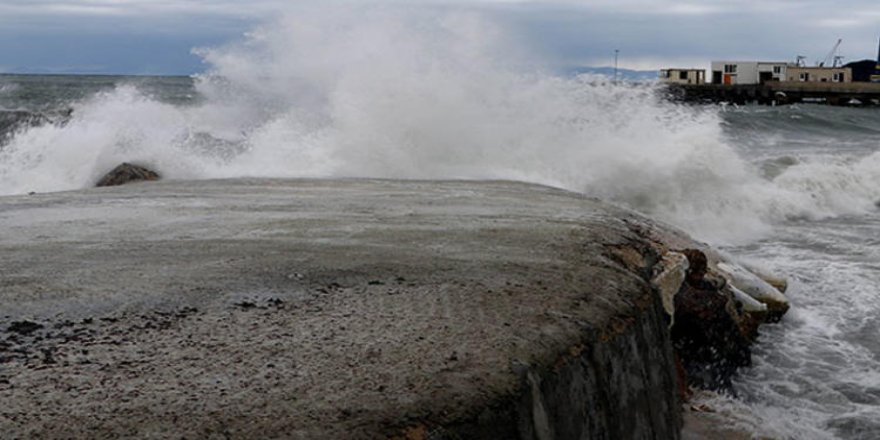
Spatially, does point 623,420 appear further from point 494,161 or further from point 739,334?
point 494,161

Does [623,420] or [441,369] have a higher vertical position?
[441,369]

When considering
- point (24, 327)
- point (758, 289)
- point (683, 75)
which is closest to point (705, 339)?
point (758, 289)

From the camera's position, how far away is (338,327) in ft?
8.87

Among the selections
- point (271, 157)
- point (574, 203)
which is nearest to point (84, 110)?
point (271, 157)

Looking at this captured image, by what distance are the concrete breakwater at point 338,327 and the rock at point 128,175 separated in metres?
4.03

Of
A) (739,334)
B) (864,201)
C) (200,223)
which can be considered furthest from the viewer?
(864,201)

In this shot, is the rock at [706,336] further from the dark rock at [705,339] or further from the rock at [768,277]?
the rock at [768,277]

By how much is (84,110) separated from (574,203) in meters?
8.07

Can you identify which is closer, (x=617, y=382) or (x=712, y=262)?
(x=617, y=382)

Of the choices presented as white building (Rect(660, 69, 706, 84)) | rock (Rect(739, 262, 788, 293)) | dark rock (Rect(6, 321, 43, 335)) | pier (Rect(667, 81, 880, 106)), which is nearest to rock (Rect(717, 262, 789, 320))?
rock (Rect(739, 262, 788, 293))

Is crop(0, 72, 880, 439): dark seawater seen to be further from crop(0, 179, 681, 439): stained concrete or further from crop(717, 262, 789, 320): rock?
crop(0, 179, 681, 439): stained concrete

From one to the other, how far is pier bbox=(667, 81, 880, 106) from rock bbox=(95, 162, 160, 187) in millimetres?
46587

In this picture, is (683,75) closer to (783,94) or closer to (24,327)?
(783,94)

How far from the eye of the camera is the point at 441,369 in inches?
92.1
